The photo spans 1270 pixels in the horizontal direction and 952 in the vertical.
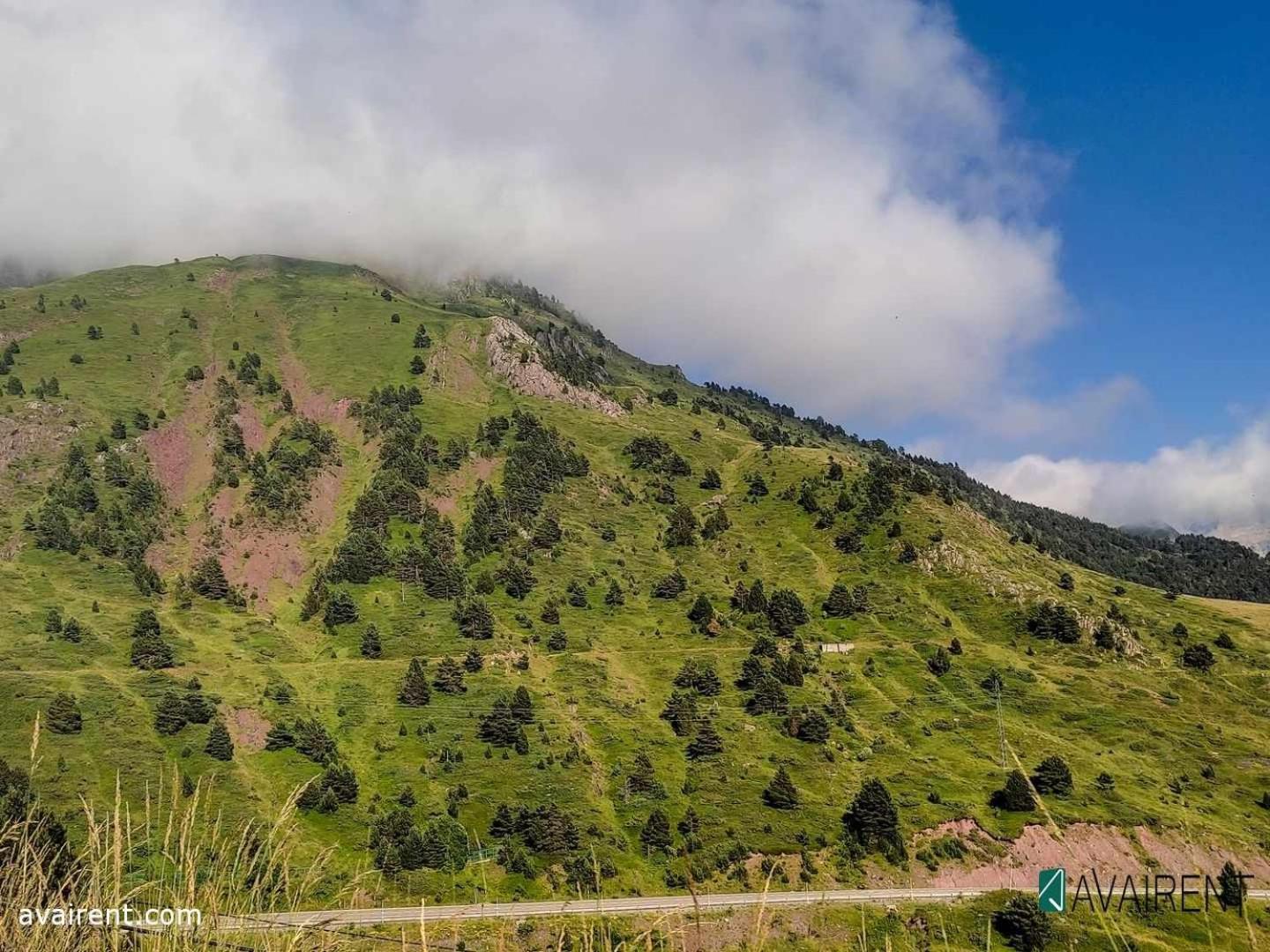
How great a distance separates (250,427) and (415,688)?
105517 mm

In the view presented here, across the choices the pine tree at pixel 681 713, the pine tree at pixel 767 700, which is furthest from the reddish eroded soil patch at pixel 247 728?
the pine tree at pixel 767 700

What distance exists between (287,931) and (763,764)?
106 m

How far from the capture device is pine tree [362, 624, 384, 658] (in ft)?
421

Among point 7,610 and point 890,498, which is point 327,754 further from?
point 890,498

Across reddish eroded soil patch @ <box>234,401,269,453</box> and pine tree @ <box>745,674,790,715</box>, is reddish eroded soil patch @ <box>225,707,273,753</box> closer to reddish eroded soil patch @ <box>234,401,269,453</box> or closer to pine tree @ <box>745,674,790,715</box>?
pine tree @ <box>745,674,790,715</box>

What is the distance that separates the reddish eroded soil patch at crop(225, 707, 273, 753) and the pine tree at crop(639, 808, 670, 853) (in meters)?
51.5

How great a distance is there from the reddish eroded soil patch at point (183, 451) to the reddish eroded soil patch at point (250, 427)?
6.80 m

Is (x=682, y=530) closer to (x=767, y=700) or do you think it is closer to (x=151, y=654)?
(x=767, y=700)

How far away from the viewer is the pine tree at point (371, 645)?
128375 mm

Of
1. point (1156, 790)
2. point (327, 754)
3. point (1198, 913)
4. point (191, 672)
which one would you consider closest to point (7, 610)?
point (191, 672)

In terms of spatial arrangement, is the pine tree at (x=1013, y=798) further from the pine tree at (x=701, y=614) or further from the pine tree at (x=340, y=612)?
the pine tree at (x=340, y=612)

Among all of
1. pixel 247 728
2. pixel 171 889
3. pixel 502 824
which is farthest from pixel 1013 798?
pixel 171 889

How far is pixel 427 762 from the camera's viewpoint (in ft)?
340

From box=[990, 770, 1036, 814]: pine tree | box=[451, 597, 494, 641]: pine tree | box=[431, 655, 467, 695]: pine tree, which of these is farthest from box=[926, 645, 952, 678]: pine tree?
Result: box=[431, 655, 467, 695]: pine tree
